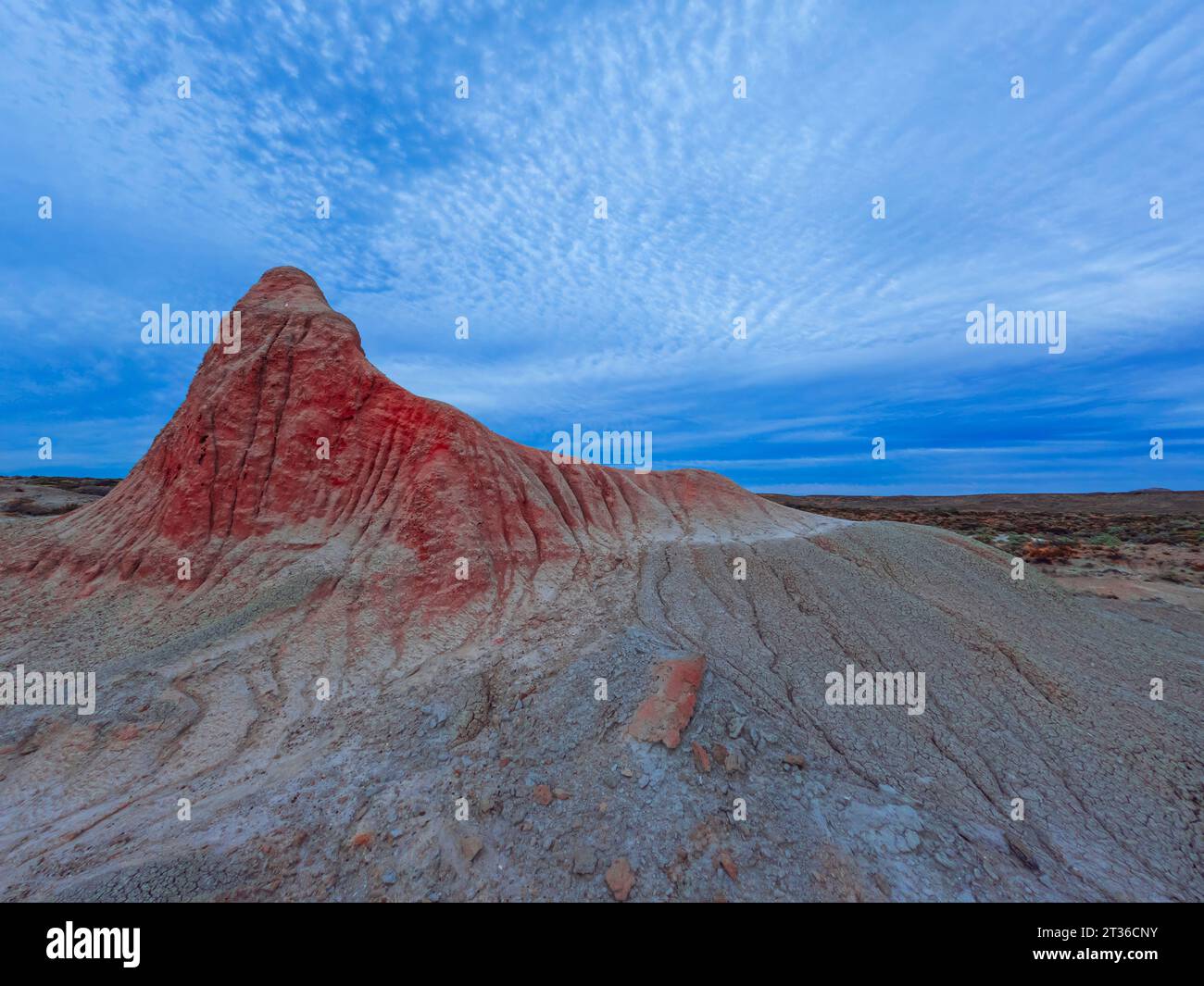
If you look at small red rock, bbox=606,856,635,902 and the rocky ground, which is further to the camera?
the rocky ground

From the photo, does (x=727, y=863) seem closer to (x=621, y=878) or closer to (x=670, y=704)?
(x=621, y=878)

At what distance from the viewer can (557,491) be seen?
57.5 ft

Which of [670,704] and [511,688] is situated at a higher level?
[670,704]

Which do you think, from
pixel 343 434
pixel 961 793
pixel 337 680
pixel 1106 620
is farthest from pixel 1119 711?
pixel 343 434

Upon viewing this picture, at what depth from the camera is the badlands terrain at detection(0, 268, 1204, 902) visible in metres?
6.03

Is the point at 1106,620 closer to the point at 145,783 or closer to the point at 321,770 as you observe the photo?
the point at 321,770

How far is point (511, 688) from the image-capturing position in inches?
365

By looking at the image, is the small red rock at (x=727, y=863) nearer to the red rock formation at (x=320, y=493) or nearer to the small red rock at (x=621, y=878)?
the small red rock at (x=621, y=878)

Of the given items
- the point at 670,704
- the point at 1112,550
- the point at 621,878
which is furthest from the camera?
the point at 1112,550

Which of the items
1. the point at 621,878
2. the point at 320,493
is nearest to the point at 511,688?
the point at 621,878

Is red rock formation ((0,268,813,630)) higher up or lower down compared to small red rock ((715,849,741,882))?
higher up

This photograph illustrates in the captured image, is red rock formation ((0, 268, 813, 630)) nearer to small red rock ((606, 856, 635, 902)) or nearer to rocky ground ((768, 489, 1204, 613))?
small red rock ((606, 856, 635, 902))

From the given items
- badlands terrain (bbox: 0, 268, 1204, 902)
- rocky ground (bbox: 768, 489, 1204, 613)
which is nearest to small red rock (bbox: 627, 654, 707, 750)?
badlands terrain (bbox: 0, 268, 1204, 902)

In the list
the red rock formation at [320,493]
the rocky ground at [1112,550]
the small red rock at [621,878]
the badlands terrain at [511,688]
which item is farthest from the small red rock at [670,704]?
the rocky ground at [1112,550]
